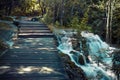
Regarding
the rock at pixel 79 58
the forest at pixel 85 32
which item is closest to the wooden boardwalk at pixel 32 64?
the forest at pixel 85 32

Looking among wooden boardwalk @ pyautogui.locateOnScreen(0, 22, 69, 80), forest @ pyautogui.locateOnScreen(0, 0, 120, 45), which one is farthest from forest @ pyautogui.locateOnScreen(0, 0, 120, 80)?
wooden boardwalk @ pyautogui.locateOnScreen(0, 22, 69, 80)

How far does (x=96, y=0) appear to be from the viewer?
29078mm

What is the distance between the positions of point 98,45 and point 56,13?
28.7 ft

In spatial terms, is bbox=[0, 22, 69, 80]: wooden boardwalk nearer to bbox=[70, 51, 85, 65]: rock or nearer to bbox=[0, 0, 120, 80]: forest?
bbox=[0, 0, 120, 80]: forest

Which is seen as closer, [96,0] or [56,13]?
[56,13]

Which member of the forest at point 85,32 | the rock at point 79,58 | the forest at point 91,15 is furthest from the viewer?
the forest at point 91,15

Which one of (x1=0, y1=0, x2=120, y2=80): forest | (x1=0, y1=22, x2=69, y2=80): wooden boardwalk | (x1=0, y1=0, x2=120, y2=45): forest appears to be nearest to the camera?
(x1=0, y1=22, x2=69, y2=80): wooden boardwalk

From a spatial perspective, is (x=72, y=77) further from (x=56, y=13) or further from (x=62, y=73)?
(x=56, y=13)

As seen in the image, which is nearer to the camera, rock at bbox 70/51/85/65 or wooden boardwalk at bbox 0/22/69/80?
wooden boardwalk at bbox 0/22/69/80

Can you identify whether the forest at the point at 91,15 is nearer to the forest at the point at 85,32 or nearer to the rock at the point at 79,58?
the forest at the point at 85,32

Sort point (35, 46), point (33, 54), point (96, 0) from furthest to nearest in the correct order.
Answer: point (96, 0) → point (35, 46) → point (33, 54)

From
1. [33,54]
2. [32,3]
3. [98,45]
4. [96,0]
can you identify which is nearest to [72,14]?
[96,0]

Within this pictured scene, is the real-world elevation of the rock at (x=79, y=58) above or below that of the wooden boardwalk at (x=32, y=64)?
below

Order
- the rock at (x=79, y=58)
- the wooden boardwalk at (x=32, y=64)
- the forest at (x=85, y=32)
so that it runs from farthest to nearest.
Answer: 1. the rock at (x=79, y=58)
2. the forest at (x=85, y=32)
3. the wooden boardwalk at (x=32, y=64)
